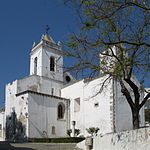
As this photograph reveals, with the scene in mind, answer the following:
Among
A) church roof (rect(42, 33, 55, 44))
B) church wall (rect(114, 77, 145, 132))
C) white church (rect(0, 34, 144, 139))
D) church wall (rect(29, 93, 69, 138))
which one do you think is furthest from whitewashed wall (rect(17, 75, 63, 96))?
church wall (rect(114, 77, 145, 132))

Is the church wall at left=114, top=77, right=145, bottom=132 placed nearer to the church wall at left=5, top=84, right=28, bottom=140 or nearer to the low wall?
the church wall at left=5, top=84, right=28, bottom=140

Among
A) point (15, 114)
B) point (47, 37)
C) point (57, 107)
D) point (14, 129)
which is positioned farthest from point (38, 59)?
point (14, 129)

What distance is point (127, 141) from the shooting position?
10070mm

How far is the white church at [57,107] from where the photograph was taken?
25094mm

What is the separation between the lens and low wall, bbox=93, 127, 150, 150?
29.5ft

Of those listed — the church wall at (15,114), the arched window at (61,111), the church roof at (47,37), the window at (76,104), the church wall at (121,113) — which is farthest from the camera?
the church roof at (47,37)

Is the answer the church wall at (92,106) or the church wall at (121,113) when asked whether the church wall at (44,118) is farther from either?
the church wall at (121,113)

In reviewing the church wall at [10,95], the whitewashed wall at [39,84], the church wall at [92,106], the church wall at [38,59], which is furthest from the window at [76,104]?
the church wall at [10,95]

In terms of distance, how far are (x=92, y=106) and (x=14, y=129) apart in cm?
955

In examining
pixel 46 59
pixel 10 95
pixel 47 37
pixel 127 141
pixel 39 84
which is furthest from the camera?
pixel 47 37

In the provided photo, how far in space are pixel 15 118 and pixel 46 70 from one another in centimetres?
918

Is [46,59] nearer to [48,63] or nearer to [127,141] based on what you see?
[48,63]

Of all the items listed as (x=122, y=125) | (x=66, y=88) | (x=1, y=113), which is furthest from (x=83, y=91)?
(x=1, y=113)

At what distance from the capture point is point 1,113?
34.2 metres
